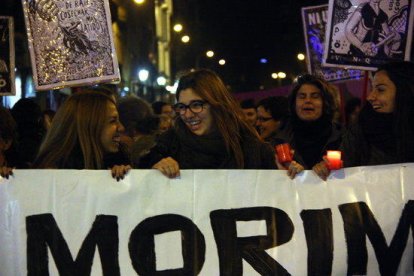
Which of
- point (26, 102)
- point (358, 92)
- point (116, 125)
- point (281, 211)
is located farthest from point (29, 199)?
point (358, 92)

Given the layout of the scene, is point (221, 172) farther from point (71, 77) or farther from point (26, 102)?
point (26, 102)

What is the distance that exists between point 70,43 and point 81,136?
1.31m

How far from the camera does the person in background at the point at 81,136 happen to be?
13.0ft

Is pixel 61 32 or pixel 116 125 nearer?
pixel 116 125

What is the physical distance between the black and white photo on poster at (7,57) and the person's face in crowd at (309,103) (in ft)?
A: 8.27

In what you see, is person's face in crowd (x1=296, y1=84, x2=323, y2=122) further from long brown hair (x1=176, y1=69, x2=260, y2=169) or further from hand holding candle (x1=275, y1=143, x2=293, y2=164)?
hand holding candle (x1=275, y1=143, x2=293, y2=164)

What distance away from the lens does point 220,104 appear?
13.0 feet

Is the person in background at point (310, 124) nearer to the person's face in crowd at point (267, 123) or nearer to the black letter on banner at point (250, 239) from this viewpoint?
the black letter on banner at point (250, 239)

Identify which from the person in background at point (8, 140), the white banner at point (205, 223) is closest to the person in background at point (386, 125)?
the white banner at point (205, 223)

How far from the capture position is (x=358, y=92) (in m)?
11.6

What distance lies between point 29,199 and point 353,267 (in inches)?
68.5

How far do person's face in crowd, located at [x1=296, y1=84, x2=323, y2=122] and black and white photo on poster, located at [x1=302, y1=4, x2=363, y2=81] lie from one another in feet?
9.70

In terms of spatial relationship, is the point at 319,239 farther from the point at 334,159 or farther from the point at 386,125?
the point at 386,125

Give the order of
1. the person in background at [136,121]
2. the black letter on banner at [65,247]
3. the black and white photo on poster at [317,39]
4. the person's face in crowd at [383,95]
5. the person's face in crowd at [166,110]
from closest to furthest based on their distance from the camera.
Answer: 1. the black letter on banner at [65,247]
2. the person's face in crowd at [383,95]
3. the person in background at [136,121]
4. the black and white photo on poster at [317,39]
5. the person's face in crowd at [166,110]
